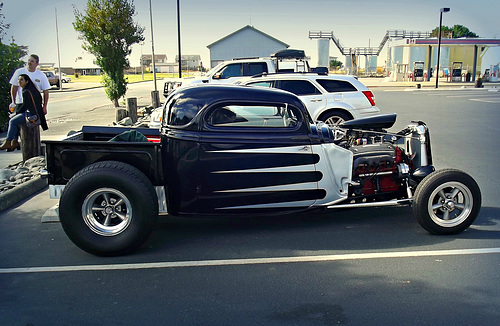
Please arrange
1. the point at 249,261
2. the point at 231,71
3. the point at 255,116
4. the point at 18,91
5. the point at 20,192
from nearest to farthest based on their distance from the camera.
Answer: the point at 249,261, the point at 255,116, the point at 20,192, the point at 18,91, the point at 231,71

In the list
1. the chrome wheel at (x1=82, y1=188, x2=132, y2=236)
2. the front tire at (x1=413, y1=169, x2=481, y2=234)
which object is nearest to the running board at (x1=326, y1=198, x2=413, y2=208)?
the front tire at (x1=413, y1=169, x2=481, y2=234)

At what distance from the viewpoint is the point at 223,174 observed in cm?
513

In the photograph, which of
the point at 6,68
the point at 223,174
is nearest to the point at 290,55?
the point at 6,68

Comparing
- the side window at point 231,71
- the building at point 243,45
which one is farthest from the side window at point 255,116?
the building at point 243,45

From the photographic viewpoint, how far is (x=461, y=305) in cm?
378

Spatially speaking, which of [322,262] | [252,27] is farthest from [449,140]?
[252,27]

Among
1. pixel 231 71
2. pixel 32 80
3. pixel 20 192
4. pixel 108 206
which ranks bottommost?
pixel 20 192

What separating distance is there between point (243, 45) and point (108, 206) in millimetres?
52683

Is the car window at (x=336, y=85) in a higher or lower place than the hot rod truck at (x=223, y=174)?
higher

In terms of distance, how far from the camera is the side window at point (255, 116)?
17.3ft

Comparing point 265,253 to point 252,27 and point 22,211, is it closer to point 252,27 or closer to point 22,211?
point 22,211

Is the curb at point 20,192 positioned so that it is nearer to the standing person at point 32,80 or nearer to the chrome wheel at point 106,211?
the chrome wheel at point 106,211

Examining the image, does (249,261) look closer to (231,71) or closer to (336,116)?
(336,116)

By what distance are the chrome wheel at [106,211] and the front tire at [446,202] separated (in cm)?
321
